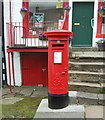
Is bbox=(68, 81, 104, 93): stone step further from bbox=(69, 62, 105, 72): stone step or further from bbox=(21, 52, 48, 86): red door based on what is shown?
bbox=(21, 52, 48, 86): red door

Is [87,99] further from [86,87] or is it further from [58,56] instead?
[58,56]

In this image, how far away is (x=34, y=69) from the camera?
6410mm

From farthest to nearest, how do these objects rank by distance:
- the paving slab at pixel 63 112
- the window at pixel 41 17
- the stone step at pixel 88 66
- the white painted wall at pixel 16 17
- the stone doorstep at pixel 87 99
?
the window at pixel 41 17
the white painted wall at pixel 16 17
the stone step at pixel 88 66
the stone doorstep at pixel 87 99
the paving slab at pixel 63 112

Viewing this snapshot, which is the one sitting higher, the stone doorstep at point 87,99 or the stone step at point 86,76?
the stone step at point 86,76

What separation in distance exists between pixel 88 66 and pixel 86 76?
38 cm

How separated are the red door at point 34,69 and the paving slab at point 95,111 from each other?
125 inches

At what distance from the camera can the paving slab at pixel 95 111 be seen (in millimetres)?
3135

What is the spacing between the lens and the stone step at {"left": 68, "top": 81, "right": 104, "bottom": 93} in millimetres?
3936

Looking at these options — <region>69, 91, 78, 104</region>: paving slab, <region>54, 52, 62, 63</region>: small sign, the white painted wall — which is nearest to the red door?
the white painted wall

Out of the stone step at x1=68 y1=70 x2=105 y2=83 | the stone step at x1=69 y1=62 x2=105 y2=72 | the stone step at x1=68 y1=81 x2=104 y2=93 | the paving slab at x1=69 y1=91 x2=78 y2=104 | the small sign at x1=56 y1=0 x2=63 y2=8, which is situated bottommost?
the paving slab at x1=69 y1=91 x2=78 y2=104

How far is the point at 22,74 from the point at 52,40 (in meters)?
3.65

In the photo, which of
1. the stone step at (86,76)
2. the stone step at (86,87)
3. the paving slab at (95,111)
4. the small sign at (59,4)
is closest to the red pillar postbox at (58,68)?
the paving slab at (95,111)

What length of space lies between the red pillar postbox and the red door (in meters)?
3.02

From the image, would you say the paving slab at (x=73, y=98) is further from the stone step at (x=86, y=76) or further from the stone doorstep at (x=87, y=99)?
the stone step at (x=86, y=76)
